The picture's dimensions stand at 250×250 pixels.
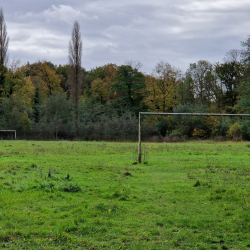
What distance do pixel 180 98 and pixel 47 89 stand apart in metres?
27.8

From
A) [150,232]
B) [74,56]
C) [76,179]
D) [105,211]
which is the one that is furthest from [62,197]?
[74,56]

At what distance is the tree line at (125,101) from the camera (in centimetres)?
4591

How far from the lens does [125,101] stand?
55750 mm

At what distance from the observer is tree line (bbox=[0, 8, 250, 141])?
45.9m

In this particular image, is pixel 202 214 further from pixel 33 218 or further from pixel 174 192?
pixel 33 218

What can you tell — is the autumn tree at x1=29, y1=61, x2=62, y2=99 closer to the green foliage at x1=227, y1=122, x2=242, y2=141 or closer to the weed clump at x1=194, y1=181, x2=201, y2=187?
the green foliage at x1=227, y1=122, x2=242, y2=141

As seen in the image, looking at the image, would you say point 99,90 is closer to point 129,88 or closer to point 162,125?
point 129,88

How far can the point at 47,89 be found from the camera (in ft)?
197

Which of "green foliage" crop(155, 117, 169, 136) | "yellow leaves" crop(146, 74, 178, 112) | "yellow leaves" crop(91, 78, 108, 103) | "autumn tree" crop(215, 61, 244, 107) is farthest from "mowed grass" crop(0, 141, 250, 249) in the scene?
"yellow leaves" crop(91, 78, 108, 103)

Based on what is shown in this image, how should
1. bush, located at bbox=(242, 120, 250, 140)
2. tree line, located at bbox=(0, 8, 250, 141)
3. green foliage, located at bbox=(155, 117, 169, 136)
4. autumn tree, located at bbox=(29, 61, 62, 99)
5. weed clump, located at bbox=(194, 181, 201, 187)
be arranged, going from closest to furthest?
weed clump, located at bbox=(194, 181, 201, 187) < bush, located at bbox=(242, 120, 250, 140) < tree line, located at bbox=(0, 8, 250, 141) < green foliage, located at bbox=(155, 117, 169, 136) < autumn tree, located at bbox=(29, 61, 62, 99)

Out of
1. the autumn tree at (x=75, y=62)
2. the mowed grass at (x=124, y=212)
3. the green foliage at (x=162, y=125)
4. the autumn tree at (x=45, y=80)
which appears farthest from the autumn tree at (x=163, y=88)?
the mowed grass at (x=124, y=212)

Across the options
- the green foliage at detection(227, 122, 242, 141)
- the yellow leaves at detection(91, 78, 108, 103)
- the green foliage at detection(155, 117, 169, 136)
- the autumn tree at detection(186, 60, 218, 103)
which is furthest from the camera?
the yellow leaves at detection(91, 78, 108, 103)

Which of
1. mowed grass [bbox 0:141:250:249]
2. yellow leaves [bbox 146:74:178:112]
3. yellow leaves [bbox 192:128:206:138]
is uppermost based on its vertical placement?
yellow leaves [bbox 146:74:178:112]

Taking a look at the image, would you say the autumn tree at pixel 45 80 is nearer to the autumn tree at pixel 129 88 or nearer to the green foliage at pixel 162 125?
the autumn tree at pixel 129 88
